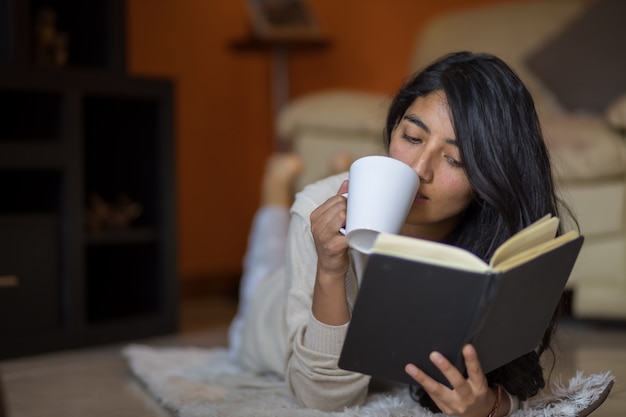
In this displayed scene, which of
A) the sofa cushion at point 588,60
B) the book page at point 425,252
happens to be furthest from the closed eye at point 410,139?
the sofa cushion at point 588,60

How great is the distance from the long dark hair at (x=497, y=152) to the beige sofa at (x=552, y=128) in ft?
1.97

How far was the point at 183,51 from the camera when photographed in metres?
3.02

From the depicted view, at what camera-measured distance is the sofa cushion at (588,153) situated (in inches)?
79.5

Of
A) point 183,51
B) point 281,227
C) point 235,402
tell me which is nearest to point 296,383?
point 235,402

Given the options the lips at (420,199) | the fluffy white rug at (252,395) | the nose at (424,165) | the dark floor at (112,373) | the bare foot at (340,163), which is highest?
the nose at (424,165)

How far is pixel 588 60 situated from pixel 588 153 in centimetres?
69

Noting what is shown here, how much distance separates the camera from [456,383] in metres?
0.91

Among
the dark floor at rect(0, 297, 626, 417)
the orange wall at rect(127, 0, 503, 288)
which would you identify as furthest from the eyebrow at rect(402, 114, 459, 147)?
the orange wall at rect(127, 0, 503, 288)

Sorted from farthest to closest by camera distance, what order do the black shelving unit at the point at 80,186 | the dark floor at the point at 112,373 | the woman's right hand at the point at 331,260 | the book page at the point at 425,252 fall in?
the black shelving unit at the point at 80,186, the dark floor at the point at 112,373, the woman's right hand at the point at 331,260, the book page at the point at 425,252

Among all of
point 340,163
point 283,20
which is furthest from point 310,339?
point 283,20

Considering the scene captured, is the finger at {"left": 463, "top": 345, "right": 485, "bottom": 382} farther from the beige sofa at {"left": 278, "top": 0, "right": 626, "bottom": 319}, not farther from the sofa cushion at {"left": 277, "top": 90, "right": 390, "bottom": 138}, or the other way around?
the sofa cushion at {"left": 277, "top": 90, "right": 390, "bottom": 138}

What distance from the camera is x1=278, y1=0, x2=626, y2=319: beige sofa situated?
204cm

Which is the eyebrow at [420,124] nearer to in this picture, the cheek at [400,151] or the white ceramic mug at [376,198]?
the cheek at [400,151]

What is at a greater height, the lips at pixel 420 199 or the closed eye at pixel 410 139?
the closed eye at pixel 410 139
